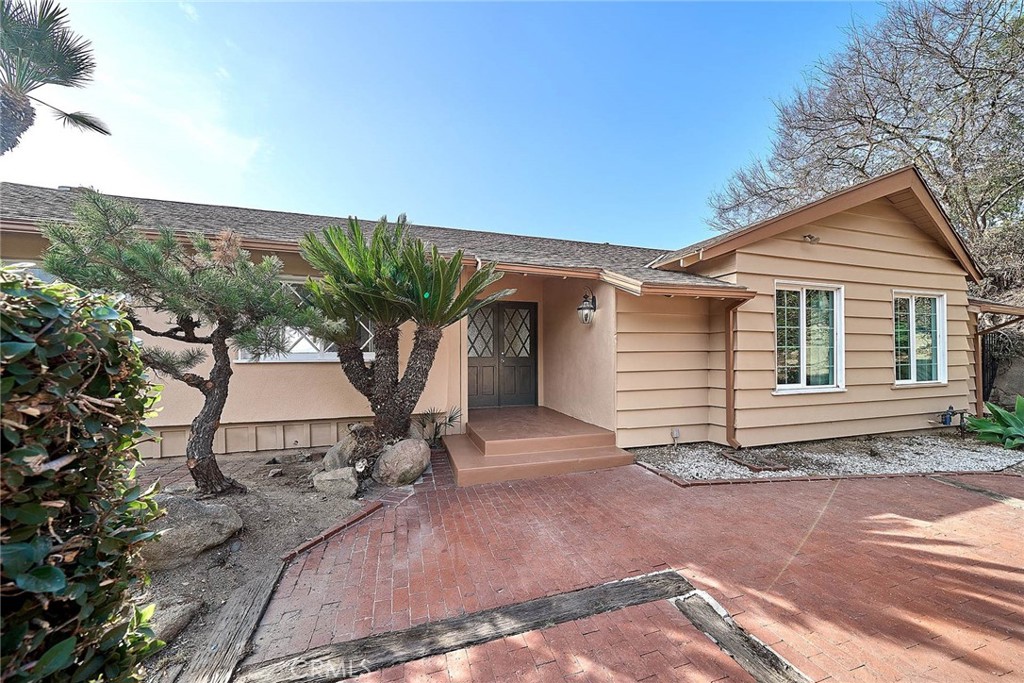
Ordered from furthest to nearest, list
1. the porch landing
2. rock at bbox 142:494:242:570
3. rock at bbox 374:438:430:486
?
1. the porch landing
2. rock at bbox 374:438:430:486
3. rock at bbox 142:494:242:570

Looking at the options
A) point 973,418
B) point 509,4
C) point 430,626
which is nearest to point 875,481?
point 973,418

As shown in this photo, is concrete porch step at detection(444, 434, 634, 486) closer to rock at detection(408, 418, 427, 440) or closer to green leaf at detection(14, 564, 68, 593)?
rock at detection(408, 418, 427, 440)

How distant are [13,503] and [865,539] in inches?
203

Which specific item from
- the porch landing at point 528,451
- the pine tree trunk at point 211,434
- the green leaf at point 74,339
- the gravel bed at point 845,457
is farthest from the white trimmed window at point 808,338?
the pine tree trunk at point 211,434

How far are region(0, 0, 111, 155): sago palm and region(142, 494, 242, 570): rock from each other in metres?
5.45

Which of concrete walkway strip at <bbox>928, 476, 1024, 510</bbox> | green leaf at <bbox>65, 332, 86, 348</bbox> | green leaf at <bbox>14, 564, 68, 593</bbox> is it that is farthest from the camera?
concrete walkway strip at <bbox>928, 476, 1024, 510</bbox>

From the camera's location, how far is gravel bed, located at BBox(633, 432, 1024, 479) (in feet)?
16.5

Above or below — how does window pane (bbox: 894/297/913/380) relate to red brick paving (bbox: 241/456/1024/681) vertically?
above

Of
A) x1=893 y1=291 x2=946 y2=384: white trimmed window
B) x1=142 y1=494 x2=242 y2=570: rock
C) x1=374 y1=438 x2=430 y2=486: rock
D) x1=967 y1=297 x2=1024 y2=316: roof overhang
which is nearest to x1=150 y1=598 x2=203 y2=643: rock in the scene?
x1=142 y1=494 x2=242 y2=570: rock

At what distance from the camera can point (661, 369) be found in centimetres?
588

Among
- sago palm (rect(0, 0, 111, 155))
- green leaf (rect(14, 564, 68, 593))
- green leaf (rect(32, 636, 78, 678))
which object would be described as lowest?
green leaf (rect(32, 636, 78, 678))

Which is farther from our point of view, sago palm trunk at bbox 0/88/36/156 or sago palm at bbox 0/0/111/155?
sago palm trunk at bbox 0/88/36/156

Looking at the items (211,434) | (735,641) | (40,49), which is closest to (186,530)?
(211,434)

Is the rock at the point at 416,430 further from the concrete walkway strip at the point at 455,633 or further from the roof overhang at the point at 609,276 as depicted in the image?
the concrete walkway strip at the point at 455,633
